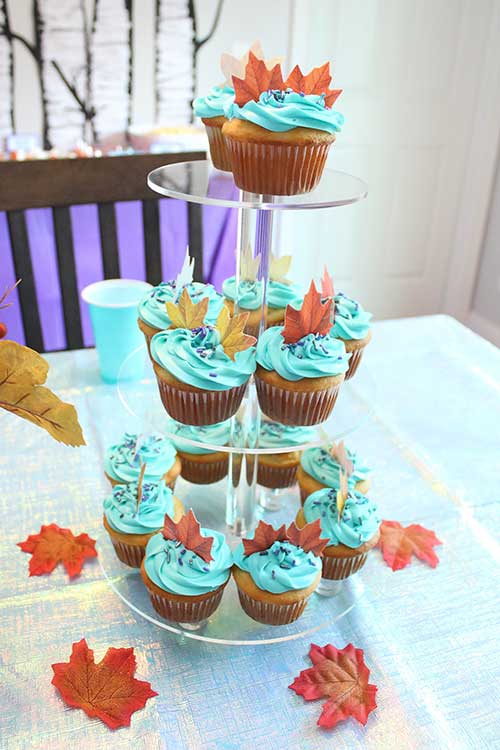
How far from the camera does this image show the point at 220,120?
34.4 inches

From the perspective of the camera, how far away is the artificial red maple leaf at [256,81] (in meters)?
0.75

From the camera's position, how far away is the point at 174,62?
11.6ft

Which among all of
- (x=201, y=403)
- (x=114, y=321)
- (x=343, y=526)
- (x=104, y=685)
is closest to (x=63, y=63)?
(x=114, y=321)

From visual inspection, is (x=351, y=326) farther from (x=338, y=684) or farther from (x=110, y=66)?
(x=110, y=66)

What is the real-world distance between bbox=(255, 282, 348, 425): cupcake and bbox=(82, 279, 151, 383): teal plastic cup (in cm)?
38

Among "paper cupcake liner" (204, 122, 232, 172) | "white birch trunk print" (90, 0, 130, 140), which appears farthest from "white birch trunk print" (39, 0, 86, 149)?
"paper cupcake liner" (204, 122, 232, 172)

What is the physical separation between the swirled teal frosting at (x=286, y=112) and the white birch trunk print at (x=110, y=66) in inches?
121

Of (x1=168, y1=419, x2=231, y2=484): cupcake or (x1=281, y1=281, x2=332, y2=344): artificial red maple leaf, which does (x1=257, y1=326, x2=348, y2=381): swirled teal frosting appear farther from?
(x1=168, y1=419, x2=231, y2=484): cupcake

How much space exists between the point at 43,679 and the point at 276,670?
28cm

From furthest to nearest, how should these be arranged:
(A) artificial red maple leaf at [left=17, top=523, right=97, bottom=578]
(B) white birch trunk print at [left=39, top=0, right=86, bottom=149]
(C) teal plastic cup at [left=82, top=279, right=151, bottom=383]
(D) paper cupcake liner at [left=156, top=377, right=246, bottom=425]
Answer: (B) white birch trunk print at [left=39, top=0, right=86, bottom=149]
(C) teal plastic cup at [left=82, top=279, right=151, bottom=383]
(A) artificial red maple leaf at [left=17, top=523, right=97, bottom=578]
(D) paper cupcake liner at [left=156, top=377, right=246, bottom=425]

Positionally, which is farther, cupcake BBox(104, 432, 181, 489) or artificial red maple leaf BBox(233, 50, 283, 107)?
cupcake BBox(104, 432, 181, 489)

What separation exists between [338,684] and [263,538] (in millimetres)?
191

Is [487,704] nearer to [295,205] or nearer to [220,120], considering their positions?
[295,205]

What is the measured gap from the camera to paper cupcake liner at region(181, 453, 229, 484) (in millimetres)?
1091
